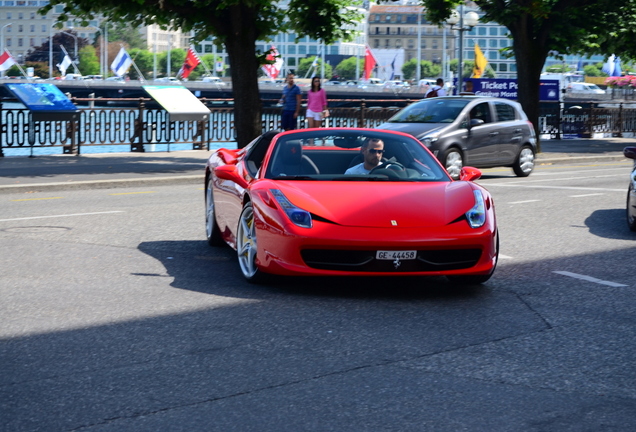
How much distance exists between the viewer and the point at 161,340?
18.6 ft

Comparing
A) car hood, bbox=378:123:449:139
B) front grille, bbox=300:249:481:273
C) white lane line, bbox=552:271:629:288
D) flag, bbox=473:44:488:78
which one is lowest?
white lane line, bbox=552:271:629:288

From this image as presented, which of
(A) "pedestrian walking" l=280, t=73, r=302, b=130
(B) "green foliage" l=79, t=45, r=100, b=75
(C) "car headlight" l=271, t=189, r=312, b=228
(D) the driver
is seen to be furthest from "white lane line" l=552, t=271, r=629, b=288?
(B) "green foliage" l=79, t=45, r=100, b=75

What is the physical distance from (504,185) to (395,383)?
12.8 m

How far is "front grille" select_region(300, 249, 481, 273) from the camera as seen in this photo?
692 centimetres

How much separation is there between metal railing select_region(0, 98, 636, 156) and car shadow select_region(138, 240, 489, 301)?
14492mm

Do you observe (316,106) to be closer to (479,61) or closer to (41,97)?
(41,97)

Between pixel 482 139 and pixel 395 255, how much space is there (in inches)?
476

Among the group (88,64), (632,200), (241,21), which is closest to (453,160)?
(241,21)

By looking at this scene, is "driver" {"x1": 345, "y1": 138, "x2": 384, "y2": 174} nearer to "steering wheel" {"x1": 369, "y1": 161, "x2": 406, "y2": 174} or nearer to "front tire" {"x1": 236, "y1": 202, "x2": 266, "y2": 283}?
"steering wheel" {"x1": 369, "y1": 161, "x2": 406, "y2": 174}

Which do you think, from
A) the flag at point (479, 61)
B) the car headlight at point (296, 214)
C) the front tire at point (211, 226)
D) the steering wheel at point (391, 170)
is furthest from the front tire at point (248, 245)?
the flag at point (479, 61)

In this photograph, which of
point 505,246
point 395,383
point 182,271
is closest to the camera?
point 395,383

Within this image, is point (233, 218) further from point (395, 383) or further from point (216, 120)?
point (216, 120)

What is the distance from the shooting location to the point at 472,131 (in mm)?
18469

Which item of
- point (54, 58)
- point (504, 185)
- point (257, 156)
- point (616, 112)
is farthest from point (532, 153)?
point (54, 58)
